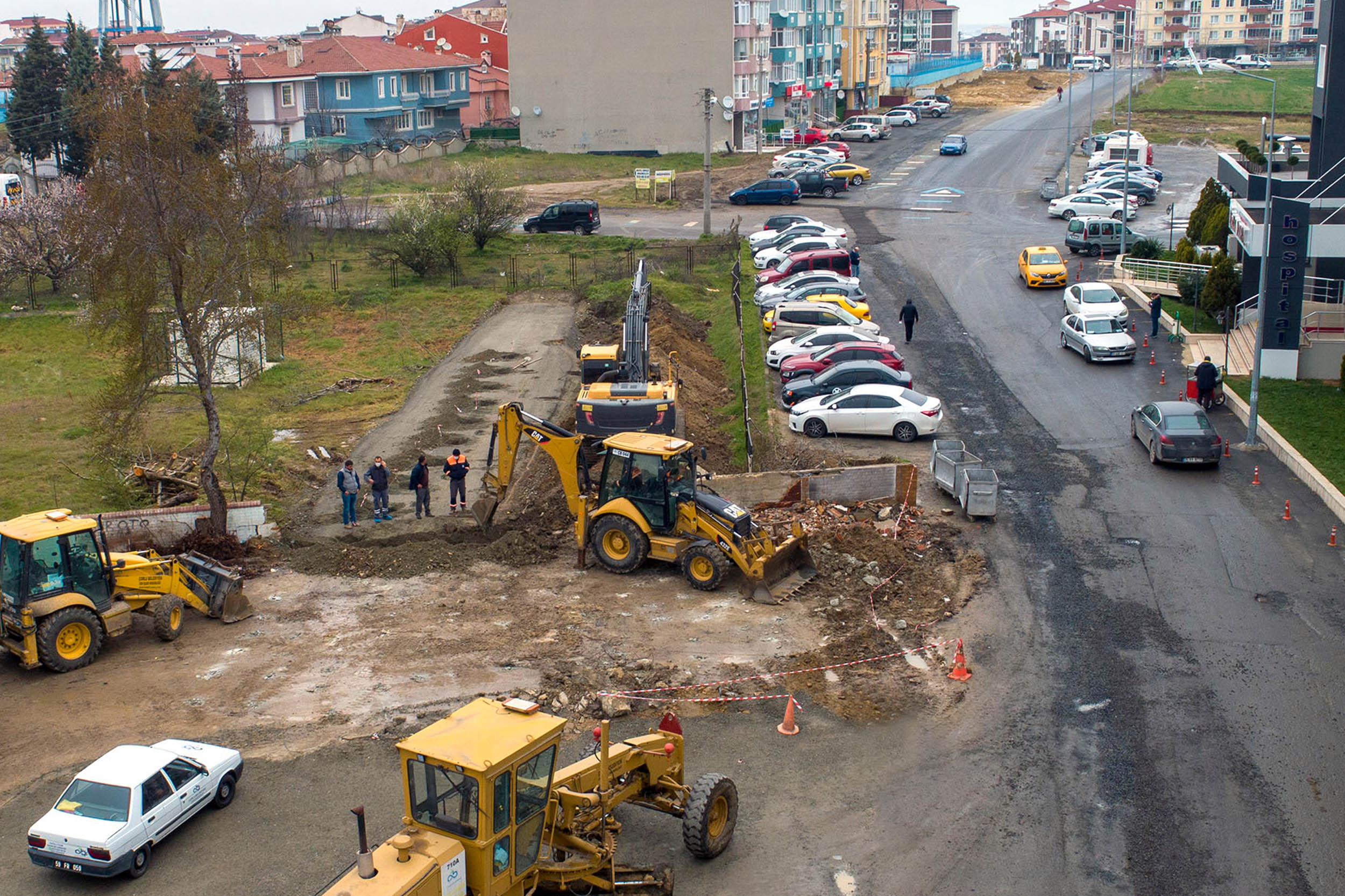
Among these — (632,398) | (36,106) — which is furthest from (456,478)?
(36,106)

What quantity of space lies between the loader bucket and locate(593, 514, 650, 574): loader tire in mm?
1890

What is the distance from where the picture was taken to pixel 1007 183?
66.4m

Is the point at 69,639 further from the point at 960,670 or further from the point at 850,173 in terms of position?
the point at 850,173

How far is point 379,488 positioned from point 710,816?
1298 cm

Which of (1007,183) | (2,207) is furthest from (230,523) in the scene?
(1007,183)

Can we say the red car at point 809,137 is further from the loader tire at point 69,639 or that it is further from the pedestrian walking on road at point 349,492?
the loader tire at point 69,639

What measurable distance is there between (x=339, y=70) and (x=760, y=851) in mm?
77237

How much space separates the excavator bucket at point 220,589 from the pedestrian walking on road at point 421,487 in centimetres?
507

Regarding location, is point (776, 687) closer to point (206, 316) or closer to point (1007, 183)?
point (206, 316)

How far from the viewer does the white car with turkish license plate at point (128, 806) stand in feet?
42.1

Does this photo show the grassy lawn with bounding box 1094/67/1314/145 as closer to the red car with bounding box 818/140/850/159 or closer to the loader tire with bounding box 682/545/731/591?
the red car with bounding box 818/140/850/159

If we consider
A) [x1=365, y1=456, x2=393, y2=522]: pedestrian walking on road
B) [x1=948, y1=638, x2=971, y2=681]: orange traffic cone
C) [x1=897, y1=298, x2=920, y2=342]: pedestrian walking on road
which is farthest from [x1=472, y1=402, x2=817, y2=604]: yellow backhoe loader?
[x1=897, y1=298, x2=920, y2=342]: pedestrian walking on road

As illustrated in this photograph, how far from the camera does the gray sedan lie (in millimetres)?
26250

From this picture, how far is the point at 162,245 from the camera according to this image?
22438 millimetres
